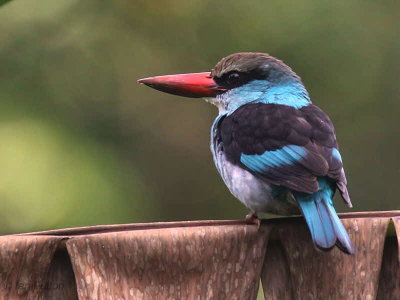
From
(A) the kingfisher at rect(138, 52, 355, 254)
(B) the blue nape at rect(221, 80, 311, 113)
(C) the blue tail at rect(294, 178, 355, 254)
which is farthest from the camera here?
(B) the blue nape at rect(221, 80, 311, 113)

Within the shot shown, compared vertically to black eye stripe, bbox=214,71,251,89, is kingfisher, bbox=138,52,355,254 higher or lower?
lower

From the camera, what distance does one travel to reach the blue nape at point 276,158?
134 inches

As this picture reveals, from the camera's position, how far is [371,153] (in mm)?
6488

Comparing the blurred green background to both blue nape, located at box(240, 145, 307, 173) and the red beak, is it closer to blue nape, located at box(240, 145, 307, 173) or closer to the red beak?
the red beak

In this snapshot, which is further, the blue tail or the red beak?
the red beak

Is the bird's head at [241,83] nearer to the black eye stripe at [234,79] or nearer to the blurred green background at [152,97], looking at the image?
the black eye stripe at [234,79]

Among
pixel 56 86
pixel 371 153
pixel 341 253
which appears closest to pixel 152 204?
pixel 56 86

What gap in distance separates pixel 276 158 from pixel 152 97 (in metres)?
3.48

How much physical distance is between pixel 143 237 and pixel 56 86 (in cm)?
393

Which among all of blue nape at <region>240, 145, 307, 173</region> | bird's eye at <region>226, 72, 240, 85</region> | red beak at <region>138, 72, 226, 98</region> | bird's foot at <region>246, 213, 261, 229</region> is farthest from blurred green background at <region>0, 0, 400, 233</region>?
bird's foot at <region>246, 213, 261, 229</region>

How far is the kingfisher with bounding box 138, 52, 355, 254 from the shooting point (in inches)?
130

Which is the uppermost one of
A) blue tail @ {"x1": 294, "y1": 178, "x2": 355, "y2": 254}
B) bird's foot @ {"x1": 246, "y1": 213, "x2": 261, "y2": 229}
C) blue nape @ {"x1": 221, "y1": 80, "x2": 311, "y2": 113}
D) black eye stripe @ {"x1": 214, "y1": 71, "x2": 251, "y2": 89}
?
black eye stripe @ {"x1": 214, "y1": 71, "x2": 251, "y2": 89}

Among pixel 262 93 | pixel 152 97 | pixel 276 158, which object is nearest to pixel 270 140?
pixel 276 158

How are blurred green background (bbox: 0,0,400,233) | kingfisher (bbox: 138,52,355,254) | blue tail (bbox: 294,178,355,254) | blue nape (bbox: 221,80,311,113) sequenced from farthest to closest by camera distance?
blurred green background (bbox: 0,0,400,233), blue nape (bbox: 221,80,311,113), kingfisher (bbox: 138,52,355,254), blue tail (bbox: 294,178,355,254)
